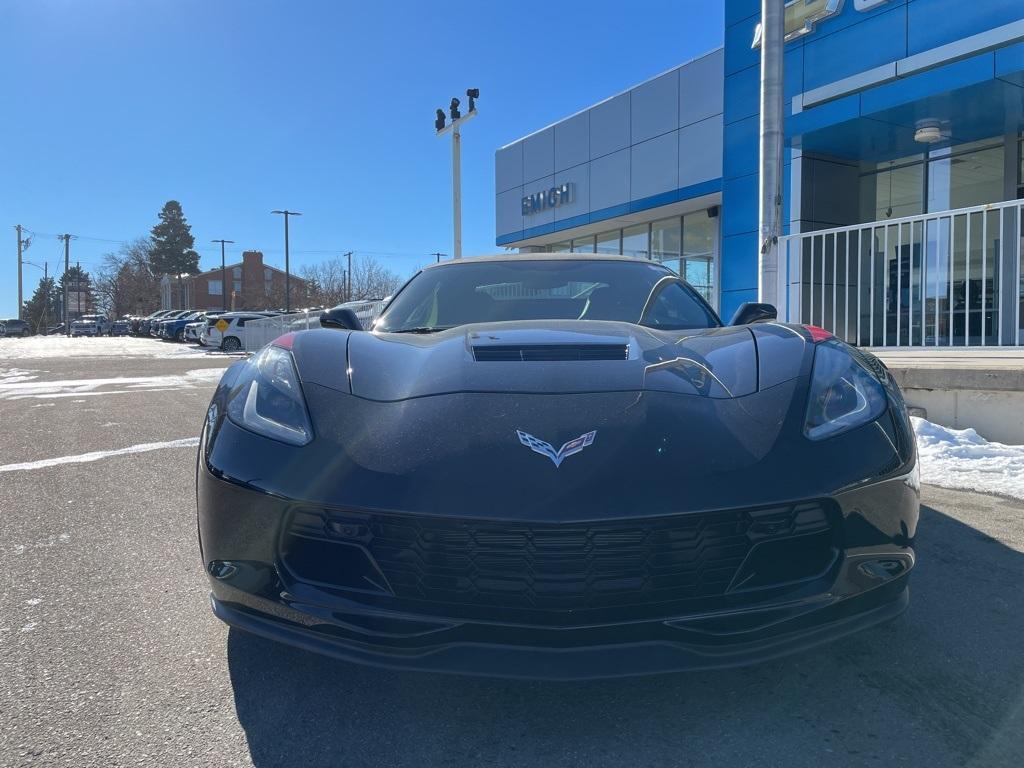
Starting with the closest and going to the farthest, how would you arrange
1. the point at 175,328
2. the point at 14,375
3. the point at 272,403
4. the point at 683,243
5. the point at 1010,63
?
the point at 272,403 < the point at 1010,63 < the point at 14,375 < the point at 683,243 < the point at 175,328

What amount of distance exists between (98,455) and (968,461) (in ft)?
19.6

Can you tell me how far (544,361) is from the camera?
2.10 m

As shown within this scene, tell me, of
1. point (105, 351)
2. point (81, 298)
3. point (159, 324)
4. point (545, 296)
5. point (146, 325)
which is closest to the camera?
point (545, 296)

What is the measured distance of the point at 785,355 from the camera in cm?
215

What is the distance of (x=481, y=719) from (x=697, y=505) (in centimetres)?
78

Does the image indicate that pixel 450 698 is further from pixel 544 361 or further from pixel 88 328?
pixel 88 328

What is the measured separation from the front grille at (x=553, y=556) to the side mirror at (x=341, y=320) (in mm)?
1416

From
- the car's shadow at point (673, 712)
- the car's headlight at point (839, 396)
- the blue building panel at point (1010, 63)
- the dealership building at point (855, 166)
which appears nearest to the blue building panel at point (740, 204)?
the dealership building at point (855, 166)

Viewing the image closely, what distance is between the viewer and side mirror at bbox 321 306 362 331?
296 cm

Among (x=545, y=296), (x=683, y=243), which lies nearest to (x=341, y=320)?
(x=545, y=296)

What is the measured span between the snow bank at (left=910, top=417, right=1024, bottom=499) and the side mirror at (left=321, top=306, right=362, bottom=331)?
3.53 metres

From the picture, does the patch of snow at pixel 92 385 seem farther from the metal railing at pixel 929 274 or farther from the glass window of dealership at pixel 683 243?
the glass window of dealership at pixel 683 243

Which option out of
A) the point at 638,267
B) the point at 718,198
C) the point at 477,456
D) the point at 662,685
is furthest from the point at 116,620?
the point at 718,198

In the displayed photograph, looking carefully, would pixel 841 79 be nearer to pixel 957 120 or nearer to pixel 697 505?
pixel 957 120
